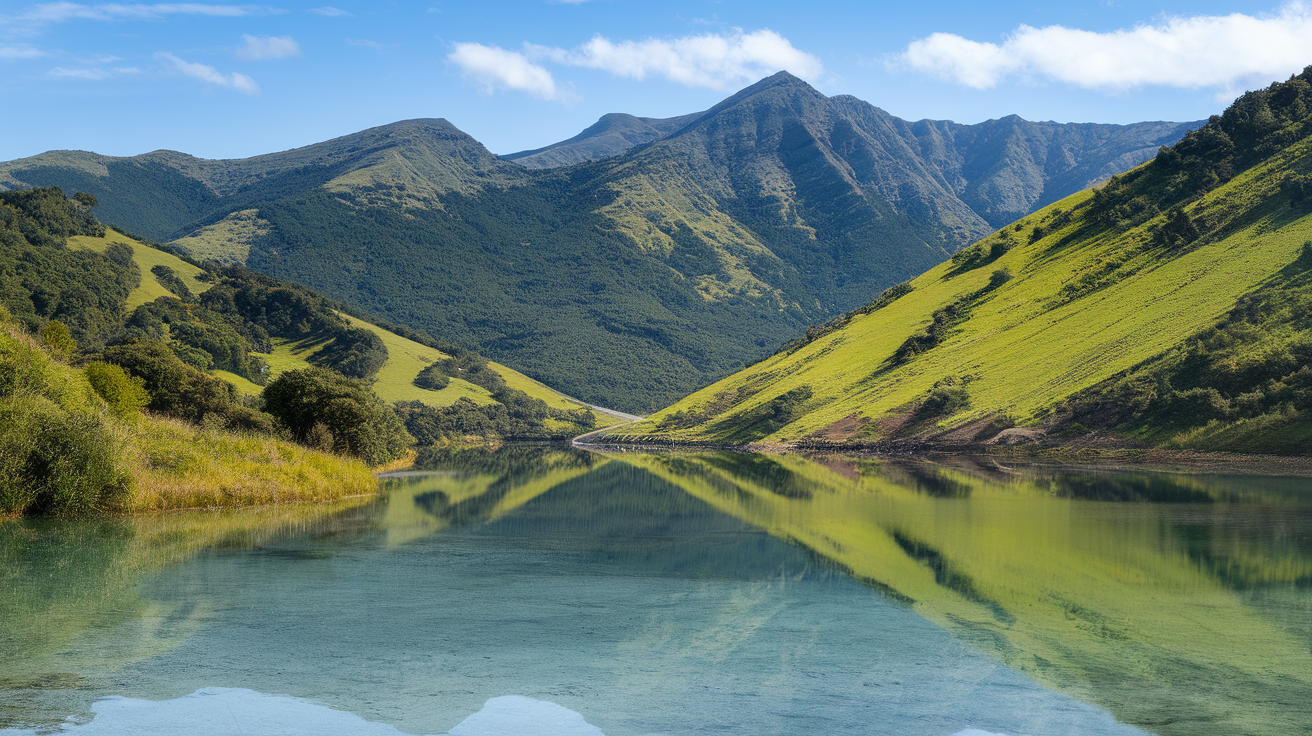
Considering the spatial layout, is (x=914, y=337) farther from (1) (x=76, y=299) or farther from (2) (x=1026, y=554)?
(1) (x=76, y=299)

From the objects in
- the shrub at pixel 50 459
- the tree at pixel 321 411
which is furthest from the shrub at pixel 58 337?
the shrub at pixel 50 459

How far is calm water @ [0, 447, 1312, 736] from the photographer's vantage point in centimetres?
1197

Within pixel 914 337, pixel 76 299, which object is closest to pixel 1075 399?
pixel 914 337

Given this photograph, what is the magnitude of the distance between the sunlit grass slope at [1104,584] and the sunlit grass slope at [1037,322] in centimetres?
4279

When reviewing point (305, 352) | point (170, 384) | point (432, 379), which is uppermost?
point (305, 352)

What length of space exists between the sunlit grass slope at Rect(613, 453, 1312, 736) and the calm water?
9 cm

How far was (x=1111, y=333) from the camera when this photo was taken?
85375 mm

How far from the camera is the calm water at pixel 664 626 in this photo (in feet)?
39.3

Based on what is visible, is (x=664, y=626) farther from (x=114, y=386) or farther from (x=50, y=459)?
(x=114, y=386)

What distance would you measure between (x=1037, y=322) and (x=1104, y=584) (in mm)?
85001

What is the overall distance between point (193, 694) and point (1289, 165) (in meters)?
111

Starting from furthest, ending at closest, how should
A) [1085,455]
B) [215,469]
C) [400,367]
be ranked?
[400,367] < [1085,455] < [215,469]

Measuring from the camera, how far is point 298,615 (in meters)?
17.5

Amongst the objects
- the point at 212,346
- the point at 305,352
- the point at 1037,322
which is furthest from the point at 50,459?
the point at 305,352
